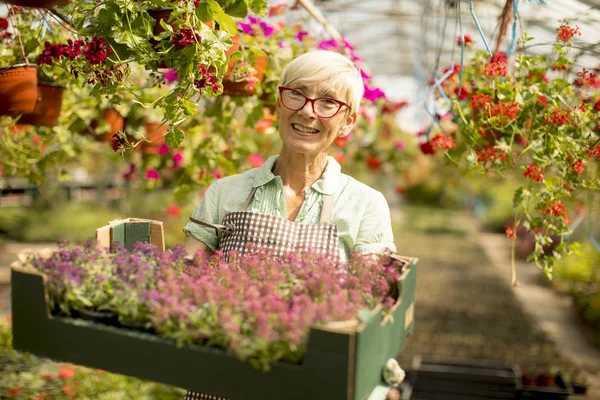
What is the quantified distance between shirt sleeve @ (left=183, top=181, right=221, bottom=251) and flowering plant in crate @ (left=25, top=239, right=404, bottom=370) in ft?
0.62

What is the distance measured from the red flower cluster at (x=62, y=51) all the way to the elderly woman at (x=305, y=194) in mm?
464

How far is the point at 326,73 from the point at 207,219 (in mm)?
475

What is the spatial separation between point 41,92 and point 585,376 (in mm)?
4553

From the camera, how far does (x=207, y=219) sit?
1.51 m

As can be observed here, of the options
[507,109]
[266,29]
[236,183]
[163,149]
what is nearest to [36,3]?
[236,183]

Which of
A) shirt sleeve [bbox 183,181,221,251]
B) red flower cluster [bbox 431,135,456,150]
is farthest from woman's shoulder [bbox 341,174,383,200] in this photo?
red flower cluster [bbox 431,135,456,150]

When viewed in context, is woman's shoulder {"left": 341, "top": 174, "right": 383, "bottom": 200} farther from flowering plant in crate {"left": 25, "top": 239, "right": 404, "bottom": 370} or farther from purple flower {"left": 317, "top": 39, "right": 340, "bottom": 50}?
purple flower {"left": 317, "top": 39, "right": 340, "bottom": 50}

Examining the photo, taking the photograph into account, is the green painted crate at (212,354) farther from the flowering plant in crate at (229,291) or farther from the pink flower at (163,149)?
the pink flower at (163,149)

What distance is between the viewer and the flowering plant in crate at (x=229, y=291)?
0.93 m

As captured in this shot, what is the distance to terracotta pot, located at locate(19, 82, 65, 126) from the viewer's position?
2.03m

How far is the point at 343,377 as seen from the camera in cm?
90

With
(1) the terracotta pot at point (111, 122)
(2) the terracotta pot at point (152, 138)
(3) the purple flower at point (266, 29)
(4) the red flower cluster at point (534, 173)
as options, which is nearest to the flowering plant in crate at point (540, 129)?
(4) the red flower cluster at point (534, 173)

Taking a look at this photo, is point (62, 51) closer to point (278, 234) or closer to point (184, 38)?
point (184, 38)

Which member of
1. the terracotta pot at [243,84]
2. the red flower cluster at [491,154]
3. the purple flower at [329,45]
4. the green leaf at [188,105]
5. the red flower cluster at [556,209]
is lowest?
the red flower cluster at [556,209]
